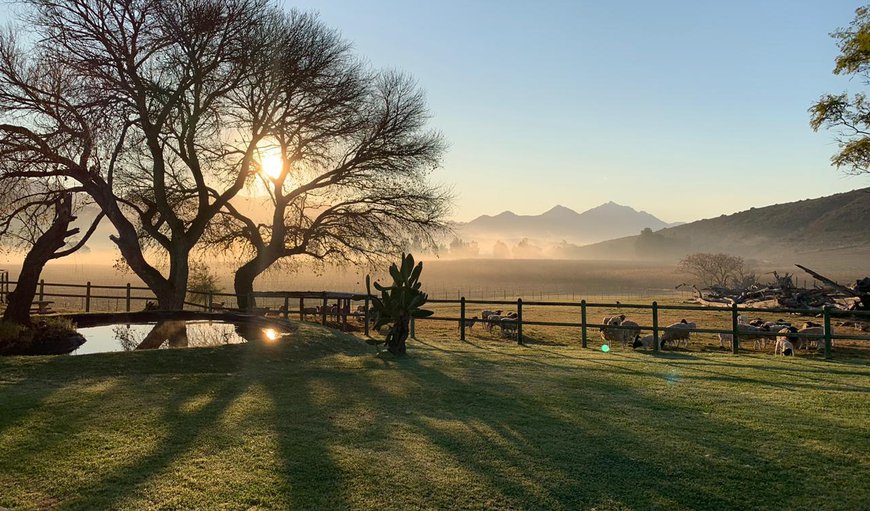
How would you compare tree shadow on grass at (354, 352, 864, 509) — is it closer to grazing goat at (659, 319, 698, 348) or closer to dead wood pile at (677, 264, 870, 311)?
grazing goat at (659, 319, 698, 348)

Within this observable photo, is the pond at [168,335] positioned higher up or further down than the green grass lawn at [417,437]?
higher up

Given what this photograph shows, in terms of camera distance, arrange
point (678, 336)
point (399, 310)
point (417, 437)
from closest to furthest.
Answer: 1. point (417, 437)
2. point (399, 310)
3. point (678, 336)

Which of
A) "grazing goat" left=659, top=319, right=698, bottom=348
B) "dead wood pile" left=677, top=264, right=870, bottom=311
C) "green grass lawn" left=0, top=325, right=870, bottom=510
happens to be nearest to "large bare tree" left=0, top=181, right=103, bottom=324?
"green grass lawn" left=0, top=325, right=870, bottom=510

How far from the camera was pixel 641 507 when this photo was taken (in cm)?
420

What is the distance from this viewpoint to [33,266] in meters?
12.6

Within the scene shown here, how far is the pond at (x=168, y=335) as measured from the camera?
12356 mm

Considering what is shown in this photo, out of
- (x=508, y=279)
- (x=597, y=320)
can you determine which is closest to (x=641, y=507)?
(x=597, y=320)

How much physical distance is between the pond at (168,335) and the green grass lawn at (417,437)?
2978mm

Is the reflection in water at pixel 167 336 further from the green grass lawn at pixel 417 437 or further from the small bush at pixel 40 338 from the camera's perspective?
the green grass lawn at pixel 417 437

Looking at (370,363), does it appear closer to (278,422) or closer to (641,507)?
(278,422)

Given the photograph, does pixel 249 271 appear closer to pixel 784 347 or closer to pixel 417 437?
pixel 417 437

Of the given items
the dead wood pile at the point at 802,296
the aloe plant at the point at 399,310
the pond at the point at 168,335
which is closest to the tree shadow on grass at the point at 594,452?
the aloe plant at the point at 399,310

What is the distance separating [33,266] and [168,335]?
347 cm

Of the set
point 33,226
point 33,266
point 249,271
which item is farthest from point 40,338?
point 249,271
